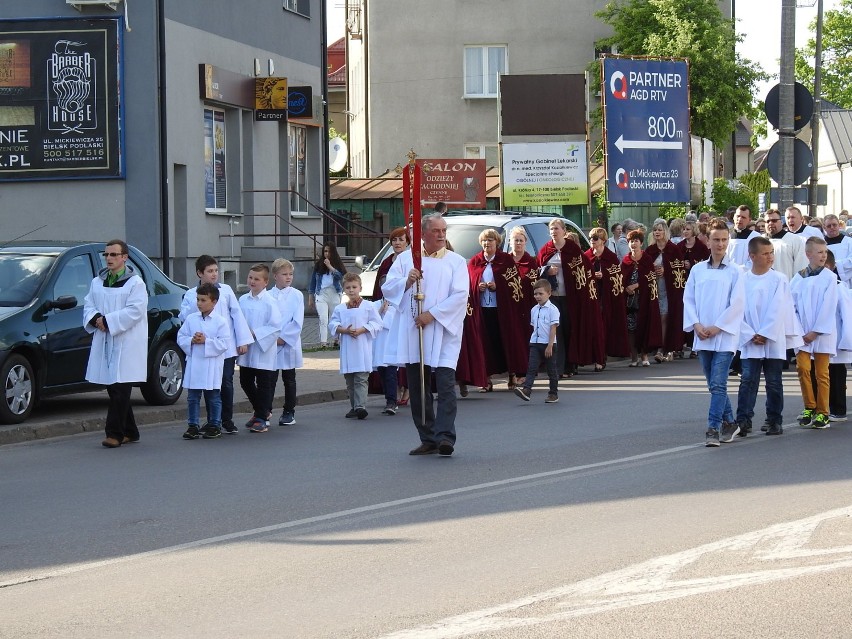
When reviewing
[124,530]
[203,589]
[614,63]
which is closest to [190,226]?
[614,63]

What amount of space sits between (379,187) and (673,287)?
26.9 meters

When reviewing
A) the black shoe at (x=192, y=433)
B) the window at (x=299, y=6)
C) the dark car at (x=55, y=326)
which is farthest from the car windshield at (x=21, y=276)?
the window at (x=299, y=6)

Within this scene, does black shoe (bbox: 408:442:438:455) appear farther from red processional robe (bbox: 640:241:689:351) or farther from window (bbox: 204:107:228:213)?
window (bbox: 204:107:228:213)

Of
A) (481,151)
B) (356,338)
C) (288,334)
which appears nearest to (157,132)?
(356,338)

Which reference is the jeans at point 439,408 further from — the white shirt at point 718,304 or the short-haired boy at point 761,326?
the short-haired boy at point 761,326

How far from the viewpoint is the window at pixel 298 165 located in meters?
33.8

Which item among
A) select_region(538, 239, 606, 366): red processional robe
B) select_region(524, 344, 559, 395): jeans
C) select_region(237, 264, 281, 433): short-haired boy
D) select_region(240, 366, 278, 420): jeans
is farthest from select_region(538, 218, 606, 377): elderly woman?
select_region(240, 366, 278, 420): jeans

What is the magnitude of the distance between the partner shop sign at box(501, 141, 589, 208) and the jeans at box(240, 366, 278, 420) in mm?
14994

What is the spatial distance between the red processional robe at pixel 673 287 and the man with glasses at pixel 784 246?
223 centimetres

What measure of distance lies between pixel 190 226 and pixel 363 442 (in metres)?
15.9

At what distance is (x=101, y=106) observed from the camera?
2647 cm

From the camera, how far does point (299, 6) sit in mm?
33750

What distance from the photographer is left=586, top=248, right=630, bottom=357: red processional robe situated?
19953 mm

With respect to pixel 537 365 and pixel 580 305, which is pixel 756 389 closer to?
pixel 537 365
